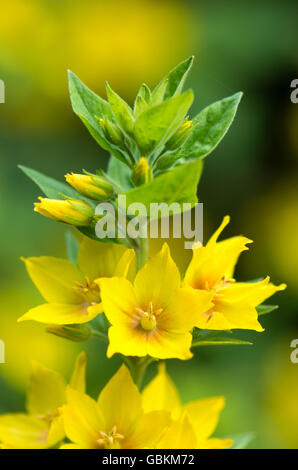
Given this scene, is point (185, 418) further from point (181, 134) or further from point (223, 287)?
point (181, 134)

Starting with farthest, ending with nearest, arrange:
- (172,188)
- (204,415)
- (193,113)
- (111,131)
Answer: (193,113) < (204,415) < (111,131) < (172,188)

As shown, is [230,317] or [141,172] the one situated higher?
[141,172]

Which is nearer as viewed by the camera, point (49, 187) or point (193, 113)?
point (49, 187)

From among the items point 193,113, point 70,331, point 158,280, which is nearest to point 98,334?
point 70,331

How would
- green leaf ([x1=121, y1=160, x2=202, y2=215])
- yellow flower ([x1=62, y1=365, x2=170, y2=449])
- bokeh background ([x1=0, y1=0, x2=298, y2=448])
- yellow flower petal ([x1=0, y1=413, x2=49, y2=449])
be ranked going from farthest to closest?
bokeh background ([x1=0, y1=0, x2=298, y2=448])
yellow flower petal ([x1=0, y1=413, x2=49, y2=449])
yellow flower ([x1=62, y1=365, x2=170, y2=449])
green leaf ([x1=121, y1=160, x2=202, y2=215])

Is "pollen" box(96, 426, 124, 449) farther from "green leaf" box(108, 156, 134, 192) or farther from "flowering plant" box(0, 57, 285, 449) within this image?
"green leaf" box(108, 156, 134, 192)

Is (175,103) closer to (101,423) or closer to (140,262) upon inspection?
(140,262)

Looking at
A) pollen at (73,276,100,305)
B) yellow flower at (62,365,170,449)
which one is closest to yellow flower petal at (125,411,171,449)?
yellow flower at (62,365,170,449)
